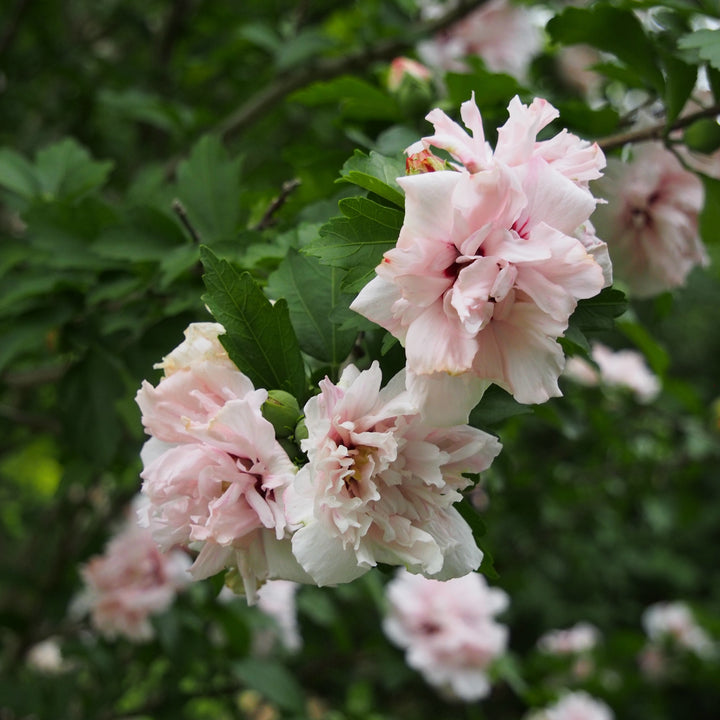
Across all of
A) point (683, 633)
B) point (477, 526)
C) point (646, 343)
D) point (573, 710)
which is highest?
point (477, 526)

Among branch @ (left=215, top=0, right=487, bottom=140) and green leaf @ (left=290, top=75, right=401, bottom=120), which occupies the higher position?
green leaf @ (left=290, top=75, right=401, bottom=120)

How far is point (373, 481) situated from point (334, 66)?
1281mm

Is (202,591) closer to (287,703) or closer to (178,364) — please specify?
(287,703)

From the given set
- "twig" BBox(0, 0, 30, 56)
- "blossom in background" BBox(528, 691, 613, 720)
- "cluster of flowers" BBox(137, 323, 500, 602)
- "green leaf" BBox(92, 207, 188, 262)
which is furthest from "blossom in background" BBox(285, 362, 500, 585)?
"blossom in background" BBox(528, 691, 613, 720)

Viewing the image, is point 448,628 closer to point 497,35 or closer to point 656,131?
point 656,131

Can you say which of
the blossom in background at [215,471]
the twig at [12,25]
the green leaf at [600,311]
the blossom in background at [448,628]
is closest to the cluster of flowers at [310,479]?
the blossom in background at [215,471]

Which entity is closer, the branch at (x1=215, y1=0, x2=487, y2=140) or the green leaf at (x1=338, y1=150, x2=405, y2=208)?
the green leaf at (x1=338, y1=150, x2=405, y2=208)

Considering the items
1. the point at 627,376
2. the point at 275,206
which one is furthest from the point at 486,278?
the point at 627,376

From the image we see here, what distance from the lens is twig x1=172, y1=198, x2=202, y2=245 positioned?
0.81m

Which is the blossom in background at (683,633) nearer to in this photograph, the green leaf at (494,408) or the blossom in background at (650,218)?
the blossom in background at (650,218)

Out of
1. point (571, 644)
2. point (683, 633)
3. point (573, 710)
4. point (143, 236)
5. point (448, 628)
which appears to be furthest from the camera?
point (683, 633)

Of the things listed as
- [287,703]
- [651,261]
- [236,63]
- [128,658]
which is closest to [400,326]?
[651,261]

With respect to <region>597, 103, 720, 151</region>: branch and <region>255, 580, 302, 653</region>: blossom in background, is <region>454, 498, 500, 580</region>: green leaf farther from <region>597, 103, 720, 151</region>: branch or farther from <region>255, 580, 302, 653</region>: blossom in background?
<region>255, 580, 302, 653</region>: blossom in background

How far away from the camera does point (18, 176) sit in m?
1.11
